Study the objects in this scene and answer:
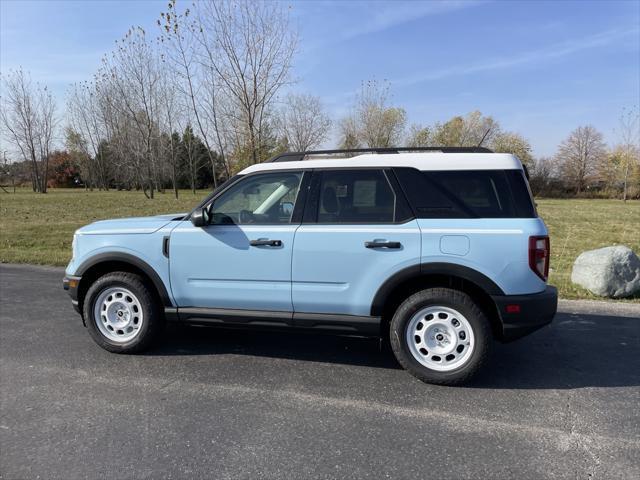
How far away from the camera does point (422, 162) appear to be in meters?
4.00

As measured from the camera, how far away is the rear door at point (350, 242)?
3.89 m

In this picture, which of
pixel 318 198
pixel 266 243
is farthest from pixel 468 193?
pixel 266 243

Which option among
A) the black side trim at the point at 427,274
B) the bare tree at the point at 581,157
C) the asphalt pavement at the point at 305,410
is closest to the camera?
the asphalt pavement at the point at 305,410

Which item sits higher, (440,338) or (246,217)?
(246,217)

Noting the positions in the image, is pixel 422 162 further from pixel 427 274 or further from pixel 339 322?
pixel 339 322

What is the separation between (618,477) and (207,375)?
120 inches

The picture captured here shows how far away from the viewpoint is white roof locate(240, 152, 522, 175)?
12.7 feet

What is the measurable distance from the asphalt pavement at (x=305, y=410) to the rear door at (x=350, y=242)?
0.73 m

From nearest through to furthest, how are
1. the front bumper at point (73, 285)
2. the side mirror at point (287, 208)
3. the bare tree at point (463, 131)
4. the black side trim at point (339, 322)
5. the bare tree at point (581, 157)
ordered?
the black side trim at point (339, 322)
the side mirror at point (287, 208)
the front bumper at point (73, 285)
the bare tree at point (463, 131)
the bare tree at point (581, 157)

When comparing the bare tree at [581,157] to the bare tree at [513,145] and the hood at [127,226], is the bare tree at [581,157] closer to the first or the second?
the bare tree at [513,145]

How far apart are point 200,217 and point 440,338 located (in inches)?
91.6

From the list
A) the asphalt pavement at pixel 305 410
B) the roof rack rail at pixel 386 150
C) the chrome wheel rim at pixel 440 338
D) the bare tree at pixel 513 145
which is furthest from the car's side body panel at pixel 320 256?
the bare tree at pixel 513 145

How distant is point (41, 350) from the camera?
185 inches

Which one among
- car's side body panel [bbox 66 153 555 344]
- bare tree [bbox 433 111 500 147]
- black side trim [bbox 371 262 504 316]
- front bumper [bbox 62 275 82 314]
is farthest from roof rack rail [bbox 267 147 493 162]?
bare tree [bbox 433 111 500 147]
